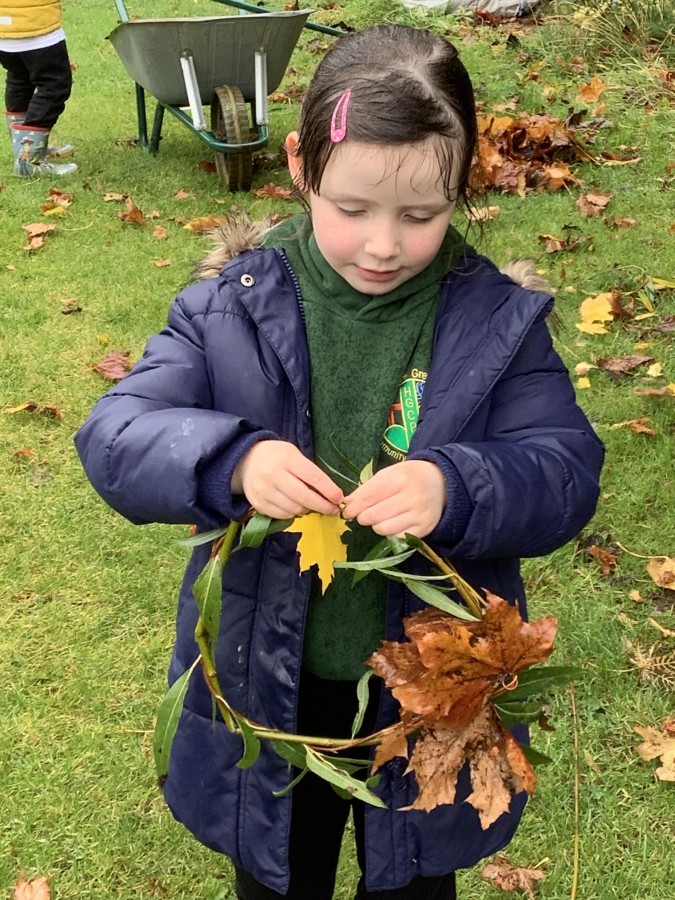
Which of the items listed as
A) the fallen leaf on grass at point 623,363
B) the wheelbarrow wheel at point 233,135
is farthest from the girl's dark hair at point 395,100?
the wheelbarrow wheel at point 233,135

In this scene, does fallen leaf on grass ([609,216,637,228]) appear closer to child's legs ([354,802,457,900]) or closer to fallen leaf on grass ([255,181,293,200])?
fallen leaf on grass ([255,181,293,200])

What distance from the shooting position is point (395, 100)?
4.45ft

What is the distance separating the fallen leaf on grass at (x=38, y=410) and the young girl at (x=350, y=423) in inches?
92.9

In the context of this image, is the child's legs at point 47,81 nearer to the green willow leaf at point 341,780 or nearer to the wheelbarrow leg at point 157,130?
the wheelbarrow leg at point 157,130

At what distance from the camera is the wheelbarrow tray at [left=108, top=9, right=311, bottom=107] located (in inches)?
211

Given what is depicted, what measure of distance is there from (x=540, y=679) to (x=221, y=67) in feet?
17.2

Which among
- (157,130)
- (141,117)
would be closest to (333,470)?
(157,130)

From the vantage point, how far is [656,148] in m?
6.08

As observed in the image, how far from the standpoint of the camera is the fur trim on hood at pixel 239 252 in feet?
5.22

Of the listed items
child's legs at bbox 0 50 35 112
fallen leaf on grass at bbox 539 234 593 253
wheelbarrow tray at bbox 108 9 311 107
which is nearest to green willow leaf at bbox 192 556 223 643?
fallen leaf on grass at bbox 539 234 593 253

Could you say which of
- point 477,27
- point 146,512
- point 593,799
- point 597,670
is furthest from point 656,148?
point 146,512

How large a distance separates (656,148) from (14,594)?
4.93 metres

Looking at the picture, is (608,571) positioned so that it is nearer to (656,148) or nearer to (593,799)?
(593,799)

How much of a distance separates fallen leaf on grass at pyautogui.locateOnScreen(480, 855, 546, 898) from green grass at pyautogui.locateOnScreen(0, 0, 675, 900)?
0.02 metres
